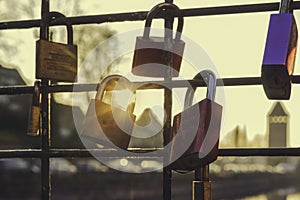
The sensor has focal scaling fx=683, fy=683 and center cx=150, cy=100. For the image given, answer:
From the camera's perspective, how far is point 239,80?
5.35 feet

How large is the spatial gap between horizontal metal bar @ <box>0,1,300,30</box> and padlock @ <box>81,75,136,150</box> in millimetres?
224

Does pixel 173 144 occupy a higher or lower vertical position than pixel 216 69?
lower

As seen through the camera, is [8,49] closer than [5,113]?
Yes

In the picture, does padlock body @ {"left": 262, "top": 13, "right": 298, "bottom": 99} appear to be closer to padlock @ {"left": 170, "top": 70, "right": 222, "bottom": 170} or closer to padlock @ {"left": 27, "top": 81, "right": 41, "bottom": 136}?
padlock @ {"left": 170, "top": 70, "right": 222, "bottom": 170}

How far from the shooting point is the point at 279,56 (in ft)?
4.24

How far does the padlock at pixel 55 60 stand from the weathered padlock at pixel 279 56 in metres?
0.65

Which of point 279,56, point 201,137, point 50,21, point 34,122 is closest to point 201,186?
point 201,137

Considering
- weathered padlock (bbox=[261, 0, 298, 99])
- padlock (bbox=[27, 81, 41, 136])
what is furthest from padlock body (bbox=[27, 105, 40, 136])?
weathered padlock (bbox=[261, 0, 298, 99])

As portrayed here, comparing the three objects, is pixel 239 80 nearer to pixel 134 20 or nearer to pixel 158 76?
pixel 158 76

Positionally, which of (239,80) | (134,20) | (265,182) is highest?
(134,20)

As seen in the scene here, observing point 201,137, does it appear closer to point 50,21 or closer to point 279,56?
point 279,56

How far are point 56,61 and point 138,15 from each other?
25 centimetres

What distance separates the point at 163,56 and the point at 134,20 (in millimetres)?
191

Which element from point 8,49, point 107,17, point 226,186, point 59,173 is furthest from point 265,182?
point 107,17
